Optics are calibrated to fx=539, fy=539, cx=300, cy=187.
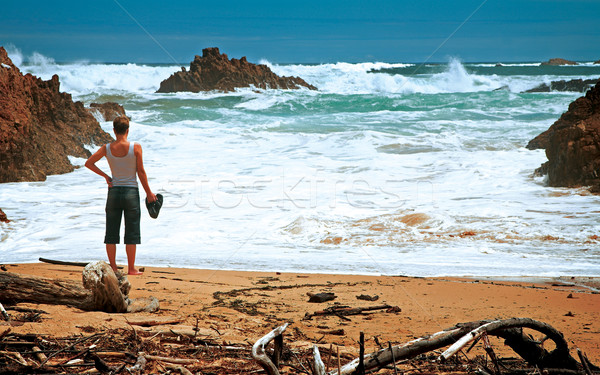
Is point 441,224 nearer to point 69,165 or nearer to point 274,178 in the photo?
point 274,178

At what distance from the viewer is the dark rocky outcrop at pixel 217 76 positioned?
36156mm

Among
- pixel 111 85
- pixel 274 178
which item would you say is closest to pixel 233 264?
pixel 274 178

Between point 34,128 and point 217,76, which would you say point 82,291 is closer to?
point 34,128

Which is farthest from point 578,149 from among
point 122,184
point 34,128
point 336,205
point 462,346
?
point 34,128

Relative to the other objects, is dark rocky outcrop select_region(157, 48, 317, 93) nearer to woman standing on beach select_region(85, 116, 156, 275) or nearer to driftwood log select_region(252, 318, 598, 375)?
woman standing on beach select_region(85, 116, 156, 275)

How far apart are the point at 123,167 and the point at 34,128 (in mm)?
A: 8290

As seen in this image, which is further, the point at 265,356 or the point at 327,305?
the point at 327,305

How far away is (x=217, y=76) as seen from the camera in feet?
120

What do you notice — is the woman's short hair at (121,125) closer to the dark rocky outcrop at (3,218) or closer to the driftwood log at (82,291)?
the driftwood log at (82,291)

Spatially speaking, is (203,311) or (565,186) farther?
(565,186)

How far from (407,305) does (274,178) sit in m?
8.02

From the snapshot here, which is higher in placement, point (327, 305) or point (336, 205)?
point (336, 205)

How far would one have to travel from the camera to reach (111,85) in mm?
42656

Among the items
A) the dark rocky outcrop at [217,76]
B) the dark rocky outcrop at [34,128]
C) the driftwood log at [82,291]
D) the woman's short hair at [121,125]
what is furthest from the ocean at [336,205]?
the dark rocky outcrop at [217,76]
